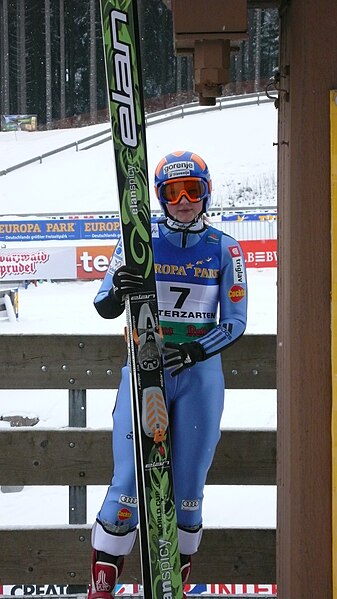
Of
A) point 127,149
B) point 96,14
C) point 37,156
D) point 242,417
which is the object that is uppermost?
point 96,14

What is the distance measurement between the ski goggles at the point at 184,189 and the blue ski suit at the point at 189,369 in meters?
0.10

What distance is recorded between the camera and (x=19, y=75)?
44344 millimetres

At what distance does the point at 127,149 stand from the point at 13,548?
1815 millimetres

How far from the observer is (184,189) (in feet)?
10.6

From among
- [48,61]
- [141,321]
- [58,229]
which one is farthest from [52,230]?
[48,61]

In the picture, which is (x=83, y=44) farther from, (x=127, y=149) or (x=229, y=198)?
(x=127, y=149)

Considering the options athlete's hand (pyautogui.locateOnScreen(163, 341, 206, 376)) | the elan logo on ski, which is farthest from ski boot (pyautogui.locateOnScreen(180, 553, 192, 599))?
the elan logo on ski

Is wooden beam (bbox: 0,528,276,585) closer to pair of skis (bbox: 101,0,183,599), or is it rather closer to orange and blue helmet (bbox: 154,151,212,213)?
pair of skis (bbox: 101,0,183,599)

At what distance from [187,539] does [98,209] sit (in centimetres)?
2325

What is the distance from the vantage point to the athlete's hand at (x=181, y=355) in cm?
303

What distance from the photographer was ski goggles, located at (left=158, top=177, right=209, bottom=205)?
3.22 m

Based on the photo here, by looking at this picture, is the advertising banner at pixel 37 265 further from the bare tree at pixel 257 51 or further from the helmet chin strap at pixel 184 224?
the bare tree at pixel 257 51

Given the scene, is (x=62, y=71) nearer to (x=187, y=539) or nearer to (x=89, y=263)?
(x=89, y=263)

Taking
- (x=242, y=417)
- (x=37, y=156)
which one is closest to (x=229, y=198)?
(x=37, y=156)
